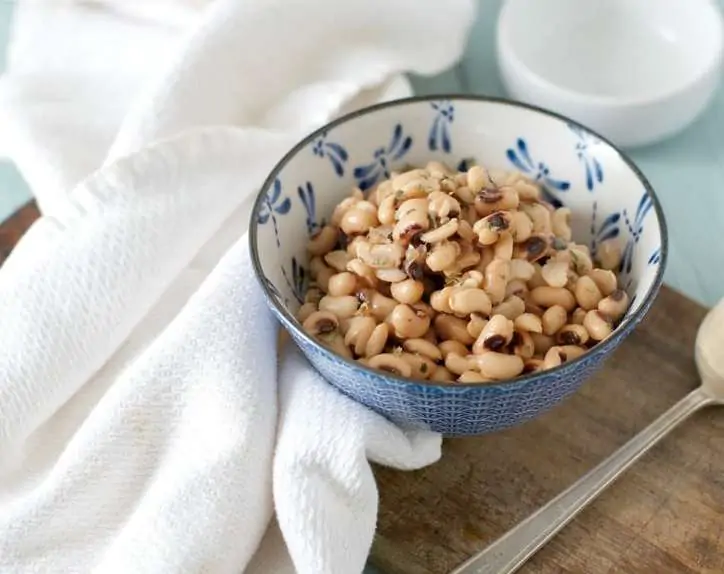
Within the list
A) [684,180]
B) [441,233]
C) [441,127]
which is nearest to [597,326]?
[441,233]

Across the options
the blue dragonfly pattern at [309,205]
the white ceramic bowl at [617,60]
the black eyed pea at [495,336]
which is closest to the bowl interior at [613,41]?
the white ceramic bowl at [617,60]

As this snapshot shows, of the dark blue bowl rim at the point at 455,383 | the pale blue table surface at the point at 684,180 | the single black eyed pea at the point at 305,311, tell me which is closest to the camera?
the dark blue bowl rim at the point at 455,383

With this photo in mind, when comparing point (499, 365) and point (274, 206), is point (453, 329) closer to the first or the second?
point (499, 365)

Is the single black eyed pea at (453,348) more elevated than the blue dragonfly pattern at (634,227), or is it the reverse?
the single black eyed pea at (453,348)

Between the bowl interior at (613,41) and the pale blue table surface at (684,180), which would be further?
the bowl interior at (613,41)

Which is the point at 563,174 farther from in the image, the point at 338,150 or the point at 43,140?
the point at 43,140

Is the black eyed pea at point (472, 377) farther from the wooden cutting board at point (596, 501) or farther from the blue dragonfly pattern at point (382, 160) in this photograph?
the blue dragonfly pattern at point (382, 160)

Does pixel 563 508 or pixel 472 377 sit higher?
pixel 472 377
